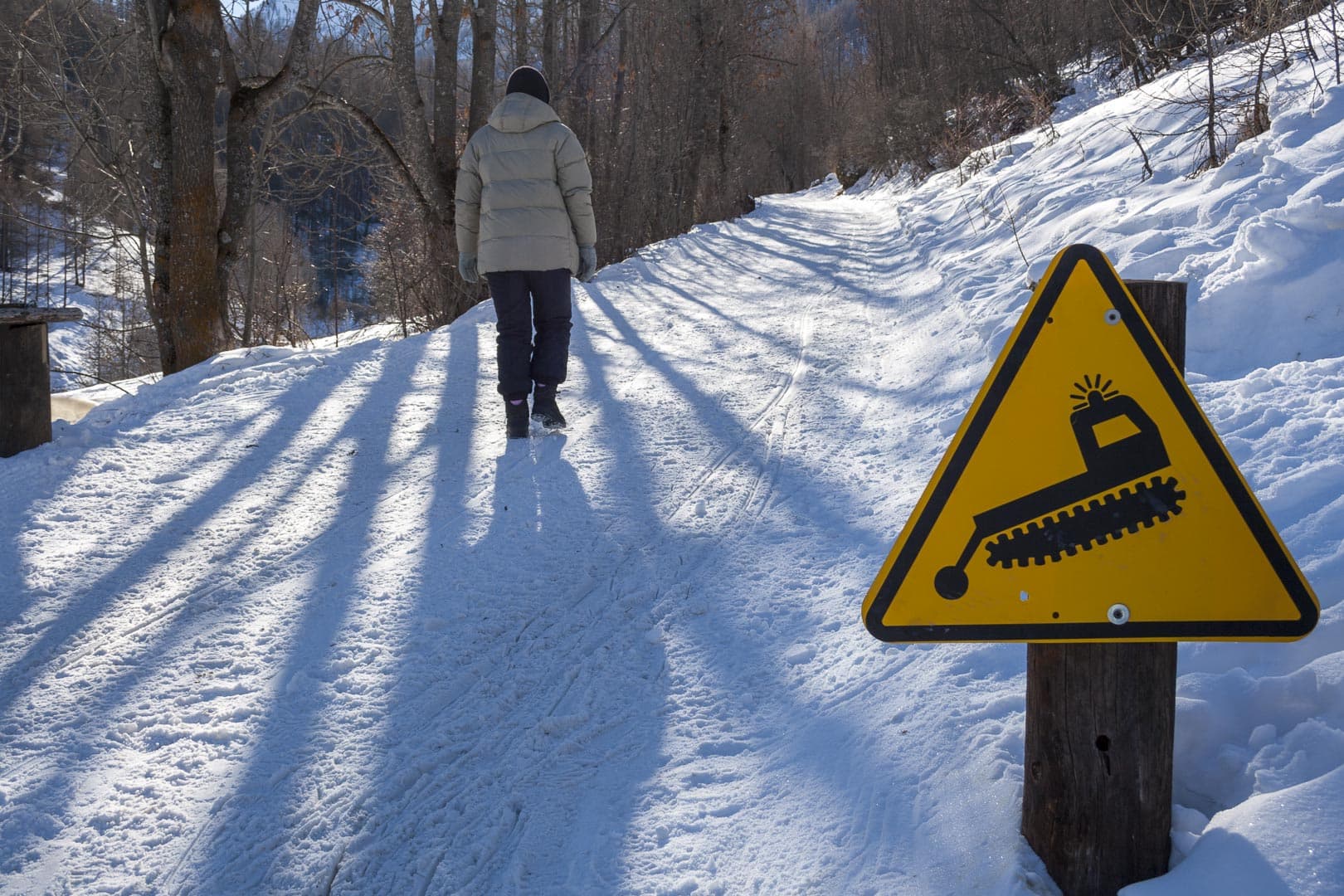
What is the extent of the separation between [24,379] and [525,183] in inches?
116

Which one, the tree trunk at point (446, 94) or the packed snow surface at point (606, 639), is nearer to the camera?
the packed snow surface at point (606, 639)

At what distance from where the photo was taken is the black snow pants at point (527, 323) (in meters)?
5.39

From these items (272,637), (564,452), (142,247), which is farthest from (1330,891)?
(142,247)

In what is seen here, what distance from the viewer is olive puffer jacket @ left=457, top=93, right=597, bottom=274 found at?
17.4 ft

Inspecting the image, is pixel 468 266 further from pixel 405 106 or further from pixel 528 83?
pixel 405 106

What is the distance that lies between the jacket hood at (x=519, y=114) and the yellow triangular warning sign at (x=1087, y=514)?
4227 mm

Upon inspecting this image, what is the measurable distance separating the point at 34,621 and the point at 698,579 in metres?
2.39

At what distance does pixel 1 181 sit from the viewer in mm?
20328

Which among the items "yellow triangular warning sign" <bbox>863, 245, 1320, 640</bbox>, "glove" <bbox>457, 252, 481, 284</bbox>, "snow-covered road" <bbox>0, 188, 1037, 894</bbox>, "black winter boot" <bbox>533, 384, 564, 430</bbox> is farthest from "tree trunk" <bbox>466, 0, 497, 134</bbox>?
"yellow triangular warning sign" <bbox>863, 245, 1320, 640</bbox>

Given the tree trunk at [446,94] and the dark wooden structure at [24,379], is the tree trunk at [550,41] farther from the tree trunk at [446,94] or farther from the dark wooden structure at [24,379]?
the dark wooden structure at [24,379]

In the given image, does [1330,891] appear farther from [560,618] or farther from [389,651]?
[389,651]

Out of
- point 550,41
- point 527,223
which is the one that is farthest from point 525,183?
point 550,41

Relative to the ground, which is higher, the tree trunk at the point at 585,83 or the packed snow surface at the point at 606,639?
the tree trunk at the point at 585,83

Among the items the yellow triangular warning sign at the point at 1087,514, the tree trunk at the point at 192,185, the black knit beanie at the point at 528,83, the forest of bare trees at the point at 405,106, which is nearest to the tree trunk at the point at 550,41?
the forest of bare trees at the point at 405,106
